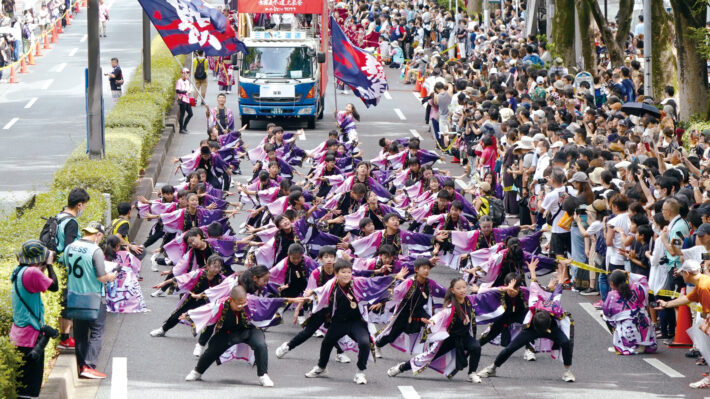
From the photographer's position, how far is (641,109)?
62.9 ft

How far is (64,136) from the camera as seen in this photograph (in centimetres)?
2928

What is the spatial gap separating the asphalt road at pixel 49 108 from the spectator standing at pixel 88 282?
9448 millimetres

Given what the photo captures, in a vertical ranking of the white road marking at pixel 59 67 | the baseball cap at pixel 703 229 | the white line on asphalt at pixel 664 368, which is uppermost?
the baseball cap at pixel 703 229

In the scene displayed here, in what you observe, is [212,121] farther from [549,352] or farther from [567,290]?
[549,352]

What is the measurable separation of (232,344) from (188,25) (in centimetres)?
1080

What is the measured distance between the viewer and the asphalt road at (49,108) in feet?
80.2

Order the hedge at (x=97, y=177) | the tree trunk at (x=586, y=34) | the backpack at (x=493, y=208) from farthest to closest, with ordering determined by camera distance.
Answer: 1. the tree trunk at (x=586, y=34)
2. the backpack at (x=493, y=208)
3. the hedge at (x=97, y=177)

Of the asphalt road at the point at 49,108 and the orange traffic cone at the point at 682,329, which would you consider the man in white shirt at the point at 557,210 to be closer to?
the orange traffic cone at the point at 682,329

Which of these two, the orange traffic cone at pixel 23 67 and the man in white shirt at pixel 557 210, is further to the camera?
the orange traffic cone at pixel 23 67

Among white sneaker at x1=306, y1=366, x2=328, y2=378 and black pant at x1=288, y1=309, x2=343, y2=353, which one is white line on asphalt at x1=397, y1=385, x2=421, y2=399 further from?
black pant at x1=288, y1=309, x2=343, y2=353

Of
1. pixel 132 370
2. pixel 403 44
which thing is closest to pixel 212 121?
pixel 132 370

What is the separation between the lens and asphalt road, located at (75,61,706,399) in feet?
39.0

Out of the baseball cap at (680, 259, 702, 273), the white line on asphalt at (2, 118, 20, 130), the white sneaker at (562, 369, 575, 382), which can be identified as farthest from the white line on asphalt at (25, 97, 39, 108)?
the baseball cap at (680, 259, 702, 273)

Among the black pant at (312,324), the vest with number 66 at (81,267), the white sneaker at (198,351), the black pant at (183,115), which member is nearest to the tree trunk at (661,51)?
the black pant at (183,115)
